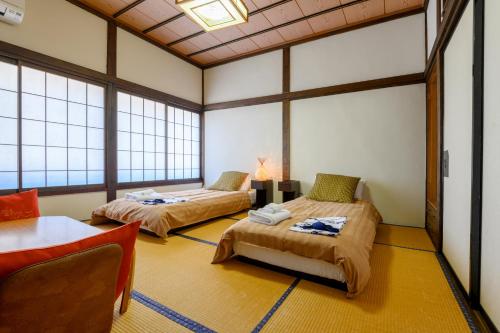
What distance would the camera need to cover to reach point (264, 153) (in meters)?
4.84

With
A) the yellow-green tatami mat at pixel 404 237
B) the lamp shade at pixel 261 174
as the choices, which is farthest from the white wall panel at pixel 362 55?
the yellow-green tatami mat at pixel 404 237

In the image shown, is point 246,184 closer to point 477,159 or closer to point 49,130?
point 49,130

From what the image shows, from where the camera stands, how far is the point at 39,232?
1477mm

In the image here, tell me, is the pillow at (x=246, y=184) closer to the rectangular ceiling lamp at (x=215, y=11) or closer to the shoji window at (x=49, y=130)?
the shoji window at (x=49, y=130)

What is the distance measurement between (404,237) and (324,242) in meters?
1.86

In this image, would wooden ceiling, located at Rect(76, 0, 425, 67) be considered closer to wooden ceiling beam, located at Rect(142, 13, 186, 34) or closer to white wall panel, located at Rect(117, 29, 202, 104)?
wooden ceiling beam, located at Rect(142, 13, 186, 34)

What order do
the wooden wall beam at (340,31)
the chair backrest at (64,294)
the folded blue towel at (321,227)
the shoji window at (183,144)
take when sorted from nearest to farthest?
the chair backrest at (64,294), the folded blue towel at (321,227), the wooden wall beam at (340,31), the shoji window at (183,144)

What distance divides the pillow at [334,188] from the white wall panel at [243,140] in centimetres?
107

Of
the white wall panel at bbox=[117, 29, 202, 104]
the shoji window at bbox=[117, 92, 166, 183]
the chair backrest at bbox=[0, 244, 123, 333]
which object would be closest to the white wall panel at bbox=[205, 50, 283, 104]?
the white wall panel at bbox=[117, 29, 202, 104]

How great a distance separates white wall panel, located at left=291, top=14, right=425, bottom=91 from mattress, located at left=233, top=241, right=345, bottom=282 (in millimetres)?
3195

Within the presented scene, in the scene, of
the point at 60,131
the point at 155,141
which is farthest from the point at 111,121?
the point at 155,141

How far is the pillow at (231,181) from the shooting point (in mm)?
4633

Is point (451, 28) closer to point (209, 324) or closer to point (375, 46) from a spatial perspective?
point (375, 46)

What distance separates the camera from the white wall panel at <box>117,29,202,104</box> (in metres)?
4.07
